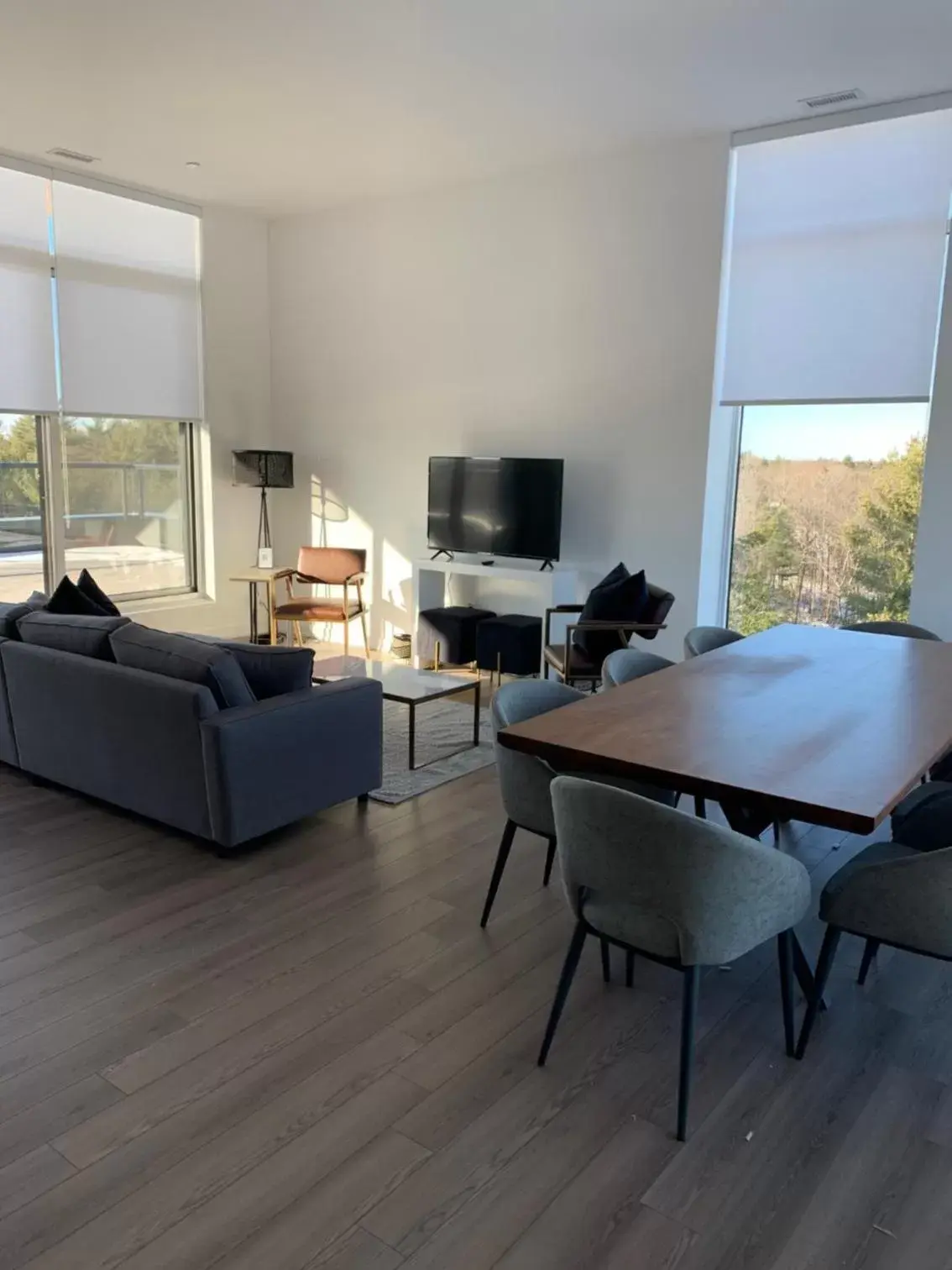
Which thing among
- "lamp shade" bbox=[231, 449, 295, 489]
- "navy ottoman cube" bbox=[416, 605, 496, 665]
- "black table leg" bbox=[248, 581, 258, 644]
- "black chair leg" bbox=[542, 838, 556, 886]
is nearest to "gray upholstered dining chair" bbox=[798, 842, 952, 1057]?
"black chair leg" bbox=[542, 838, 556, 886]

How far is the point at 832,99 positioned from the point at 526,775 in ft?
13.5

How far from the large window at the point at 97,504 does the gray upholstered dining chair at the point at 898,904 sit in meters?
5.92

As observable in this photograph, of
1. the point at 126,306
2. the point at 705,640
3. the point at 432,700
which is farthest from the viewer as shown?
the point at 126,306

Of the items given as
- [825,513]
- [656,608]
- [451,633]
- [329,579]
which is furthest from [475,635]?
[825,513]

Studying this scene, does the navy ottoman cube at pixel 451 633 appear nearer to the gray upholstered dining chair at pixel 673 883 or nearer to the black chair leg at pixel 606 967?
the black chair leg at pixel 606 967

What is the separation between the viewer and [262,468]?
7270 mm

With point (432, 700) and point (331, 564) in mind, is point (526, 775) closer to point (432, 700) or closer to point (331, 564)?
point (432, 700)

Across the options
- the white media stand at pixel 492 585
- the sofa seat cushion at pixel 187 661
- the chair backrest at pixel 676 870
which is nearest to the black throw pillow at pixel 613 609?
the white media stand at pixel 492 585

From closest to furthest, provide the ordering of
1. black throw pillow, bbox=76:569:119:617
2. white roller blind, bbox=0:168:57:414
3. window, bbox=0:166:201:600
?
black throw pillow, bbox=76:569:119:617
white roller blind, bbox=0:168:57:414
window, bbox=0:166:201:600

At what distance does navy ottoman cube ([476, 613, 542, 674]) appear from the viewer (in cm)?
609

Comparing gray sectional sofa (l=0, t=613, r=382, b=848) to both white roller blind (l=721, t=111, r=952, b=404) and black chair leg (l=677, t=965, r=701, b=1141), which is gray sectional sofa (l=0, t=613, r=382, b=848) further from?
white roller blind (l=721, t=111, r=952, b=404)

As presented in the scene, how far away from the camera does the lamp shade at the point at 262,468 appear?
724cm

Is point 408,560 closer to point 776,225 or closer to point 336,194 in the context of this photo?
point 336,194

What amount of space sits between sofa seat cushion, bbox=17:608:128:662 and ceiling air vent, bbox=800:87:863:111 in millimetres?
4269
